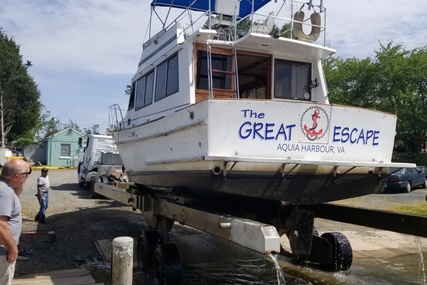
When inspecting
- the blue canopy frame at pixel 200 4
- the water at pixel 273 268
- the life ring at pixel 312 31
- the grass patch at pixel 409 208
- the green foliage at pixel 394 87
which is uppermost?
the green foliage at pixel 394 87

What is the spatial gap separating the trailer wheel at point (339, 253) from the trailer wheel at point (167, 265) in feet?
8.60

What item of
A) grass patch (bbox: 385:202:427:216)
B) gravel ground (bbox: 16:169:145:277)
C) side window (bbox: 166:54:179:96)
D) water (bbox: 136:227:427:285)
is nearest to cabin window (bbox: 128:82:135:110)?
side window (bbox: 166:54:179:96)

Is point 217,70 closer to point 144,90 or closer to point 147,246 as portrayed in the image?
point 144,90

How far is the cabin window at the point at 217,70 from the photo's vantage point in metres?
6.54

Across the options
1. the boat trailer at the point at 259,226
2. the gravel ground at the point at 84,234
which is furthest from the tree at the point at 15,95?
the boat trailer at the point at 259,226

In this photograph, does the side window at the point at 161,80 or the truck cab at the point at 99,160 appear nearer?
the side window at the point at 161,80

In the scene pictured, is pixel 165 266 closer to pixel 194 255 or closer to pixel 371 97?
pixel 194 255

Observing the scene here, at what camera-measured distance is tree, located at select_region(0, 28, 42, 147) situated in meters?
39.8

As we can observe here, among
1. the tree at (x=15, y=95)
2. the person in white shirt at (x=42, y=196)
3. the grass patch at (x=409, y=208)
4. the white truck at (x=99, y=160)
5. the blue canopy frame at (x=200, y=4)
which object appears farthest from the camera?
the tree at (x=15, y=95)

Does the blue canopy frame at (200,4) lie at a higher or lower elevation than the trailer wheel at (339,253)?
higher

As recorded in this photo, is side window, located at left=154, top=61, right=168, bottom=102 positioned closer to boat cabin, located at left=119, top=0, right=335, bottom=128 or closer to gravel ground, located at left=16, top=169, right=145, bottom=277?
boat cabin, located at left=119, top=0, right=335, bottom=128

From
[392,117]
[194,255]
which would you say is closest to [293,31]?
[392,117]

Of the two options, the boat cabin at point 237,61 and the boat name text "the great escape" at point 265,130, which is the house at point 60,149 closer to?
the boat cabin at point 237,61

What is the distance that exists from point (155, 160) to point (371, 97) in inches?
1189
